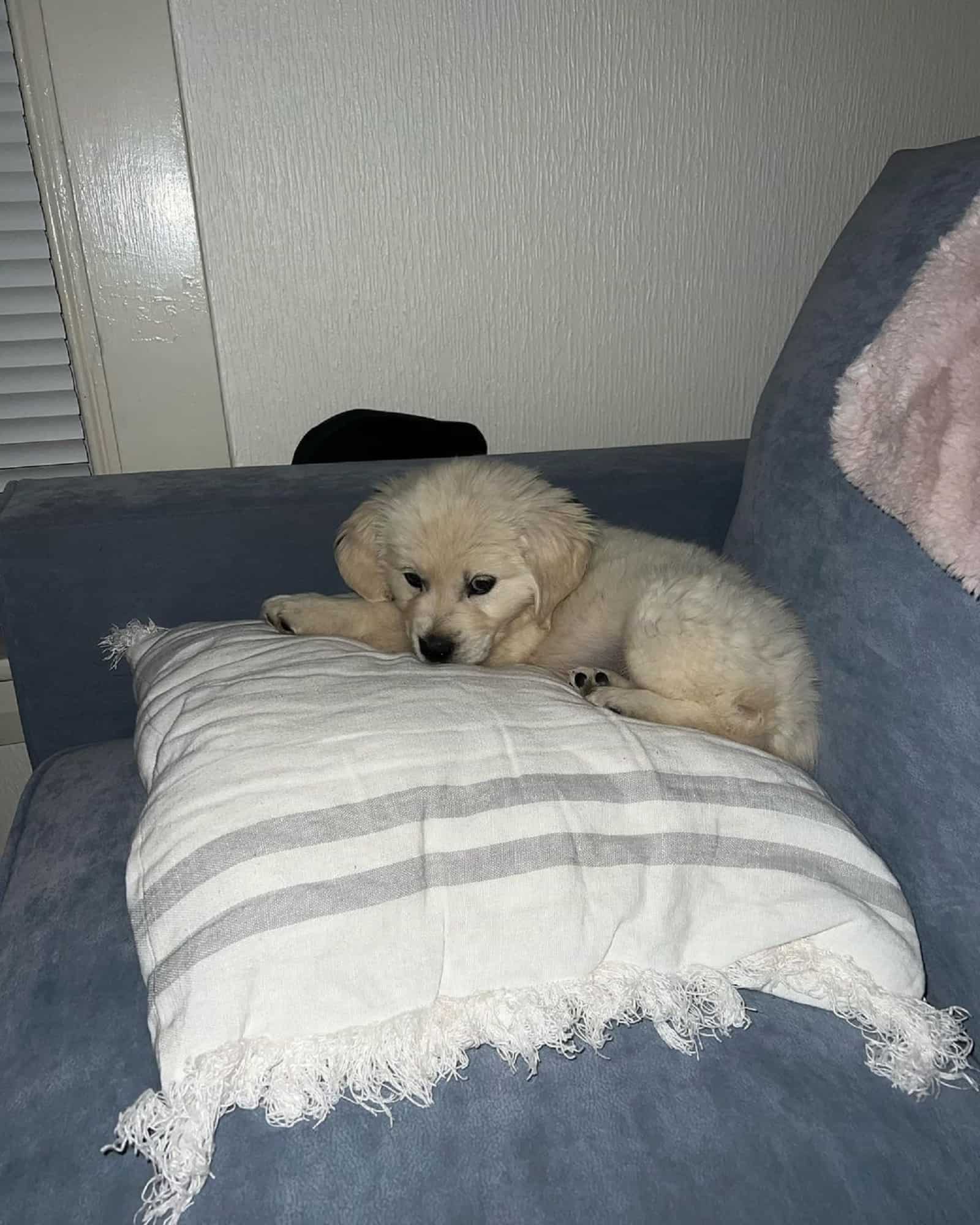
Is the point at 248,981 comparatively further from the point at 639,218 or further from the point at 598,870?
the point at 639,218

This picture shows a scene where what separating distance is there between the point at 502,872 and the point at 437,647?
2.23 ft

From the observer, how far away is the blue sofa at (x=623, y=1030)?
76 cm

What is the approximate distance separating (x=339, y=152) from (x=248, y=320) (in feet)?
1.43

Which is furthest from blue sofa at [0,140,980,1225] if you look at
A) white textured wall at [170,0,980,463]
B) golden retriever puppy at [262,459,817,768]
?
white textured wall at [170,0,980,463]

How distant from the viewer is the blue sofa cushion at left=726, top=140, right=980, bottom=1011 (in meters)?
0.97

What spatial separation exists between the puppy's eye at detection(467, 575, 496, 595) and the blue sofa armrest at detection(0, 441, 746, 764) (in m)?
0.26

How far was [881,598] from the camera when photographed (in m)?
1.10

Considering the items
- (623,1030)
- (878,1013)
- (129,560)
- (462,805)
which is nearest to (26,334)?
(129,560)

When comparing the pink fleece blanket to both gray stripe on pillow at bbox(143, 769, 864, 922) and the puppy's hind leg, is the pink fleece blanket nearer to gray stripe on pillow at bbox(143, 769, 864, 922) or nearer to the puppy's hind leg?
gray stripe on pillow at bbox(143, 769, 864, 922)

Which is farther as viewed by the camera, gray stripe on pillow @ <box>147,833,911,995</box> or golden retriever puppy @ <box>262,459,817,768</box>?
golden retriever puppy @ <box>262,459,817,768</box>

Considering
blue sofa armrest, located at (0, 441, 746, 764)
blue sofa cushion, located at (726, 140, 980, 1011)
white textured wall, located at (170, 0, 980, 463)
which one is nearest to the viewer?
blue sofa cushion, located at (726, 140, 980, 1011)

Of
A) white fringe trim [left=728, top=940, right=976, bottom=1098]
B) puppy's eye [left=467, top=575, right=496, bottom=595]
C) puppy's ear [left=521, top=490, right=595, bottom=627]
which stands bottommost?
white fringe trim [left=728, top=940, right=976, bottom=1098]

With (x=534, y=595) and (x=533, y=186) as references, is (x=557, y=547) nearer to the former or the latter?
(x=534, y=595)

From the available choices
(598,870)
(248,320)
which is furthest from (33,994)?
(248,320)
